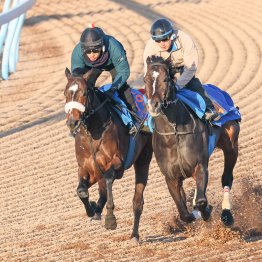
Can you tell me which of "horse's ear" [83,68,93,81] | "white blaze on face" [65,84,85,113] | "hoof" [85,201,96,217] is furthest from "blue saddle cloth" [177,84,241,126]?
"hoof" [85,201,96,217]

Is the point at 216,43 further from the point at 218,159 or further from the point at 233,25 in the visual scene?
the point at 218,159

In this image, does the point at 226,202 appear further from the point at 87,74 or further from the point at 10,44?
the point at 10,44

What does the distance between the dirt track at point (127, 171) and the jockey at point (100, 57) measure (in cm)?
154

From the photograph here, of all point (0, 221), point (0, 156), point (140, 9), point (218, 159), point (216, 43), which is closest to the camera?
point (0, 221)

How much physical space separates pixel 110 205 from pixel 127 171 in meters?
4.08

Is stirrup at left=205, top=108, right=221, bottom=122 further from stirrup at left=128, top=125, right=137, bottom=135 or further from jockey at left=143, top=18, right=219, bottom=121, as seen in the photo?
stirrup at left=128, top=125, right=137, bottom=135

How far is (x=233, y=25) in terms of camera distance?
74.0 ft

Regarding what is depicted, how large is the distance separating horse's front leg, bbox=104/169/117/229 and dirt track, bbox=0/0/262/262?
427 mm

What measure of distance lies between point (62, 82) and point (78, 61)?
8992 millimetres

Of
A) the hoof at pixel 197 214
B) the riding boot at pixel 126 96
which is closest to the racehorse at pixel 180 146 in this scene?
the hoof at pixel 197 214

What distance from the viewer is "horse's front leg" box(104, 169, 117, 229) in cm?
1009

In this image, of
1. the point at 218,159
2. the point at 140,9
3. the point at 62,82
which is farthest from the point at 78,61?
the point at 140,9

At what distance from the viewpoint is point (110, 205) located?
10.1 m

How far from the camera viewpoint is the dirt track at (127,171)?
1077 cm
